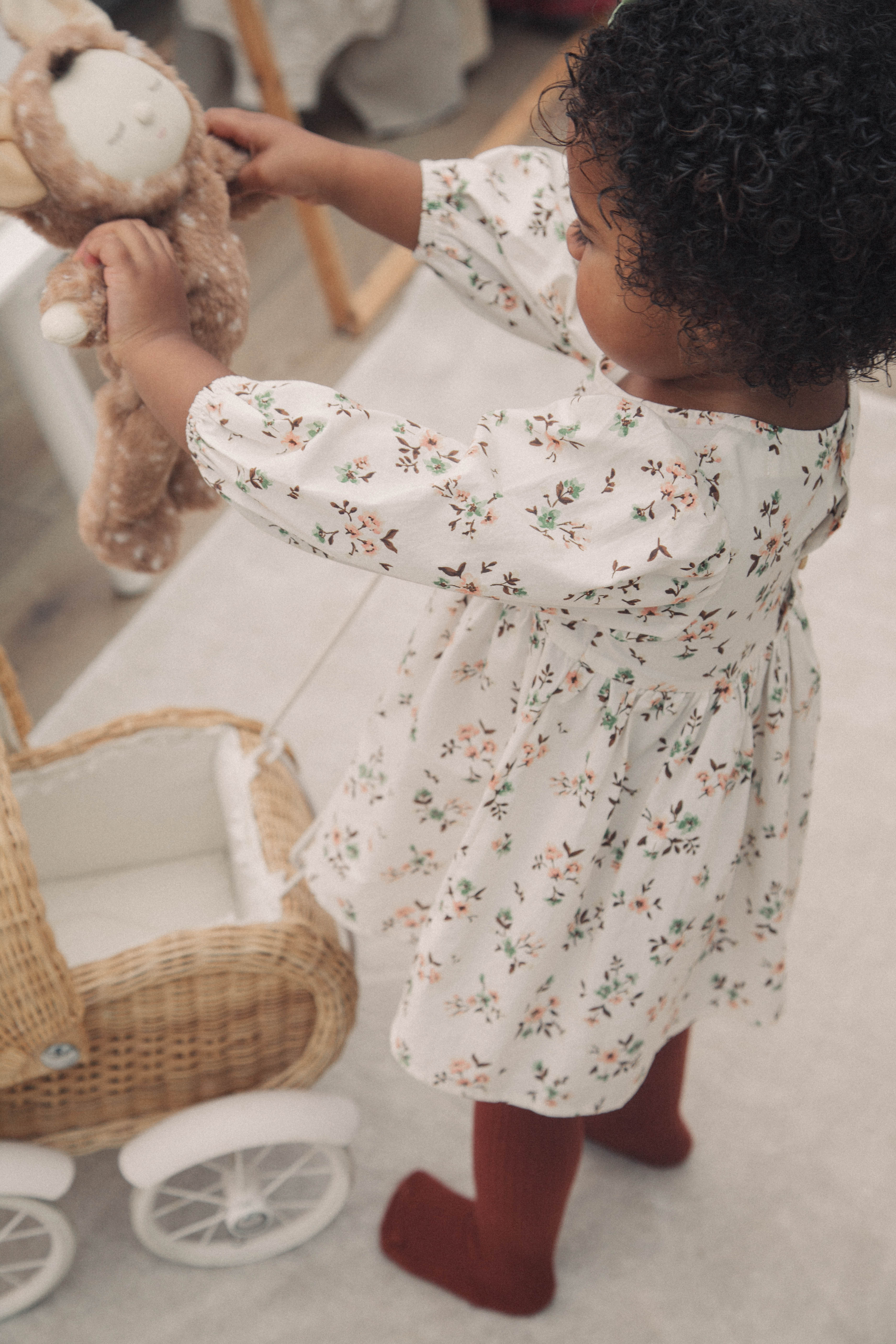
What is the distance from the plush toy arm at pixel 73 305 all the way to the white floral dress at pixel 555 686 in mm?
83

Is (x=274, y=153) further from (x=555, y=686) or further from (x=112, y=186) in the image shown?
(x=555, y=686)

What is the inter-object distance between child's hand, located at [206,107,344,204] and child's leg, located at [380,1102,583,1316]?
661 mm

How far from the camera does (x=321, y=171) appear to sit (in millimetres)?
740

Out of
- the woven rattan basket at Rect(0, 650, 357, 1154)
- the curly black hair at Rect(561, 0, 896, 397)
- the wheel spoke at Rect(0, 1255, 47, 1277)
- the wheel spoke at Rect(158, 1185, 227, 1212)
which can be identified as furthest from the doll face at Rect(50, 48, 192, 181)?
the wheel spoke at Rect(0, 1255, 47, 1277)

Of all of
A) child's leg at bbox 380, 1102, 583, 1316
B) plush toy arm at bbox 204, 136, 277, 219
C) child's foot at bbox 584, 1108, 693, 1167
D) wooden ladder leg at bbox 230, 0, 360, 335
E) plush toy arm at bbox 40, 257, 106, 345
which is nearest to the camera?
plush toy arm at bbox 40, 257, 106, 345

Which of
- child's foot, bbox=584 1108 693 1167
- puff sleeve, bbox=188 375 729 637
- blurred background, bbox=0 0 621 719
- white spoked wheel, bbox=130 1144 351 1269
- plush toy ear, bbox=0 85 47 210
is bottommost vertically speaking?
child's foot, bbox=584 1108 693 1167

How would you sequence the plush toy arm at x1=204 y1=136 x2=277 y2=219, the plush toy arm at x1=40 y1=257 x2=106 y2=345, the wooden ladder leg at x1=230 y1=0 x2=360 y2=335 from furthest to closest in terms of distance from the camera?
1. the wooden ladder leg at x1=230 y1=0 x2=360 y2=335
2. the plush toy arm at x1=204 y1=136 x2=277 y2=219
3. the plush toy arm at x1=40 y1=257 x2=106 y2=345

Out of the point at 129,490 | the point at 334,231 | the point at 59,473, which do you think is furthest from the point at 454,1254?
→ the point at 334,231

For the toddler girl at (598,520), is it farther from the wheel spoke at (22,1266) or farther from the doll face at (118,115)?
the wheel spoke at (22,1266)

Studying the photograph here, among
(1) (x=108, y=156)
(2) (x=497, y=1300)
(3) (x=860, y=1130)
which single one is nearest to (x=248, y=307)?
(1) (x=108, y=156)

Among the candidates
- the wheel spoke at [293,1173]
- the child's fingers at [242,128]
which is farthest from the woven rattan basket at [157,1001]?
the child's fingers at [242,128]

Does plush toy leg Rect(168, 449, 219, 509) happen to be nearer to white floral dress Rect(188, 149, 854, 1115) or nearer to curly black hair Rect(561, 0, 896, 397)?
white floral dress Rect(188, 149, 854, 1115)

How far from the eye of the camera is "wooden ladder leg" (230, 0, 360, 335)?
155 cm

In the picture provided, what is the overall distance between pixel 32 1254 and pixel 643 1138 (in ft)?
1.85
